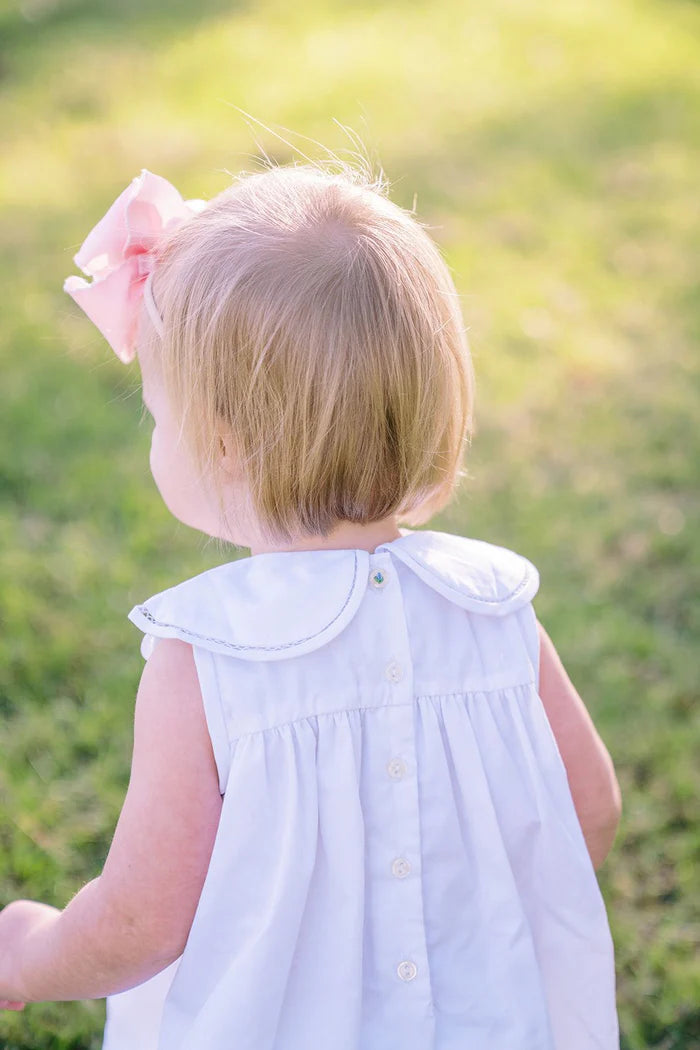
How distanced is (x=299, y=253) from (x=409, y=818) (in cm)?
61

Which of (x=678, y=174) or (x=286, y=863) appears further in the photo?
(x=678, y=174)

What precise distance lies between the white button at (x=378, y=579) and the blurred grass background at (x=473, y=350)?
0.62 metres

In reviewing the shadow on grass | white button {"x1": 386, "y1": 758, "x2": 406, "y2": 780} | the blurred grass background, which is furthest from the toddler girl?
the shadow on grass

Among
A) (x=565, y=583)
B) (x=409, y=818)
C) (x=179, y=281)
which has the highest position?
(x=179, y=281)

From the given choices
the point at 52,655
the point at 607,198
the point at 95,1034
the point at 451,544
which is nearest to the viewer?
the point at 451,544

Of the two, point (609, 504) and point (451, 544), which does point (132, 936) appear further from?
point (609, 504)

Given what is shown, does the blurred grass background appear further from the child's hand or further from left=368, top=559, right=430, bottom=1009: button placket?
left=368, top=559, right=430, bottom=1009: button placket

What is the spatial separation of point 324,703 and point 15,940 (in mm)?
536

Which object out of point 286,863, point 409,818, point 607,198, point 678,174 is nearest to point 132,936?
point 286,863

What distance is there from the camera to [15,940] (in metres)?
1.40

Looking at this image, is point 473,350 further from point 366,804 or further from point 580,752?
point 366,804

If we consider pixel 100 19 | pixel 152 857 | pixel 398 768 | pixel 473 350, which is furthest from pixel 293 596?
pixel 100 19

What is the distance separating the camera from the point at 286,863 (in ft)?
3.86

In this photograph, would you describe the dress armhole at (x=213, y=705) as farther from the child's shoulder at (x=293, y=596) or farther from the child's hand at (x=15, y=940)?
the child's hand at (x=15, y=940)
